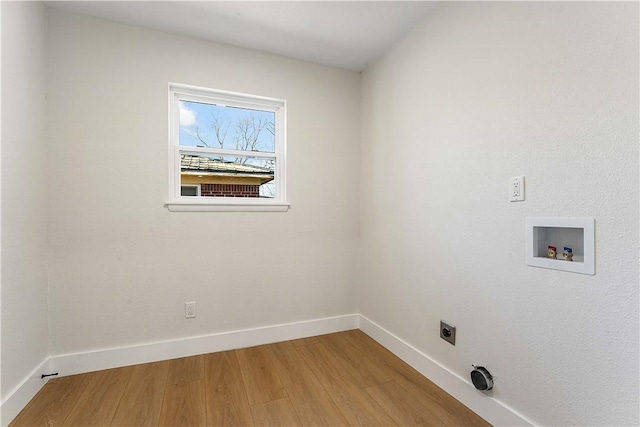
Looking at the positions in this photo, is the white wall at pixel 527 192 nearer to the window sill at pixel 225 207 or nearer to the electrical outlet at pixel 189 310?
the window sill at pixel 225 207

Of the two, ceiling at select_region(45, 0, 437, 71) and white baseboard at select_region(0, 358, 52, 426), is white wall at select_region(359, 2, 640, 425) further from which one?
white baseboard at select_region(0, 358, 52, 426)

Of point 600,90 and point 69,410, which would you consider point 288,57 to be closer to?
point 600,90

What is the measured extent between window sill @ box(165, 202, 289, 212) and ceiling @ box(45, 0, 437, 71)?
1269 millimetres

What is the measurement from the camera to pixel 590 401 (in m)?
1.10

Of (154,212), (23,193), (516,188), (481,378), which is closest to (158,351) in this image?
(154,212)

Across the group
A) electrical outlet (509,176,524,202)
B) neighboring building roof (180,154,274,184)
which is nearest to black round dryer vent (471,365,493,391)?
electrical outlet (509,176,524,202)

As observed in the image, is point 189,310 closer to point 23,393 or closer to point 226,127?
point 23,393

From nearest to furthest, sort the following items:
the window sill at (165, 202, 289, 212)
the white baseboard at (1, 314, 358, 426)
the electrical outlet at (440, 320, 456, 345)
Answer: the white baseboard at (1, 314, 358, 426) < the electrical outlet at (440, 320, 456, 345) < the window sill at (165, 202, 289, 212)

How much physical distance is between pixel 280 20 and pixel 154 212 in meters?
1.62

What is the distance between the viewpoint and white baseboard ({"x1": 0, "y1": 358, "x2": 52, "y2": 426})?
1.42m

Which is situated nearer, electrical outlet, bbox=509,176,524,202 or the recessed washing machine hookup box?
the recessed washing machine hookup box

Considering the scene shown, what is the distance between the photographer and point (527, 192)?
4.31ft

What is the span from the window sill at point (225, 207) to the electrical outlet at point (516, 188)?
1.60 metres

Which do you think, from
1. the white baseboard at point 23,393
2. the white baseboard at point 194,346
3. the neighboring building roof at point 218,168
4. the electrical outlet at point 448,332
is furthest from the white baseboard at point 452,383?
the white baseboard at point 23,393
